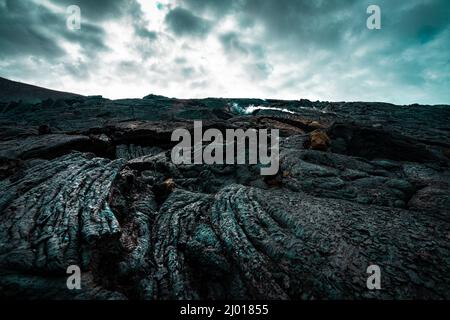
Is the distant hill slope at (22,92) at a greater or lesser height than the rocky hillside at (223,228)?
greater

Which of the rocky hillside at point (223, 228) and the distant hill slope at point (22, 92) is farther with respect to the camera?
the distant hill slope at point (22, 92)

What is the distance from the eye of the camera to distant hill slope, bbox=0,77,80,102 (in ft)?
310

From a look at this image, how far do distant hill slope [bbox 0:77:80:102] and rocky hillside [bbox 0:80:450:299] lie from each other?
10052cm

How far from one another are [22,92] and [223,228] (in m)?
123

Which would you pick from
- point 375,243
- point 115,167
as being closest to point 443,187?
point 375,243

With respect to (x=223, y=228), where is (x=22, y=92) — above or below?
above

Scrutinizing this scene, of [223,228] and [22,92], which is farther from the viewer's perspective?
[22,92]

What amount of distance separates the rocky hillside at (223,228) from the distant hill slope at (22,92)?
330 ft

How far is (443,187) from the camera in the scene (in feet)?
44.9

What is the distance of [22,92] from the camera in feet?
323

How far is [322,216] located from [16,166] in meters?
A: 19.2

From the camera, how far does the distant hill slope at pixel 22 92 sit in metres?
94.4

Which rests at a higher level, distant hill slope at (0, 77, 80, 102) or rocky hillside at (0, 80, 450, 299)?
distant hill slope at (0, 77, 80, 102)

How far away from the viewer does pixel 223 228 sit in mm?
11594
